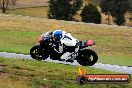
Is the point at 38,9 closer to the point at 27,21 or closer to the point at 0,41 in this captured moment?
the point at 27,21

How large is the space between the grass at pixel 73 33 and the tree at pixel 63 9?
686 inches

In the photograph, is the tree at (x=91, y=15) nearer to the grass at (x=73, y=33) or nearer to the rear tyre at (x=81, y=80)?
the grass at (x=73, y=33)

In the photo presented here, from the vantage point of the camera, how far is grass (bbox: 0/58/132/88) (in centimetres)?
1823

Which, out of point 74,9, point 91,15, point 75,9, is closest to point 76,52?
point 91,15

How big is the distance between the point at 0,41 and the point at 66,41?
66.1ft

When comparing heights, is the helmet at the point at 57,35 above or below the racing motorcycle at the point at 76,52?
above

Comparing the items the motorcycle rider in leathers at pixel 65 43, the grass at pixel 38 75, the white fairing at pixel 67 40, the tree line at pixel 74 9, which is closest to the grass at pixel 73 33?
the grass at pixel 38 75

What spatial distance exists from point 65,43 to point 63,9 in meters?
52.0

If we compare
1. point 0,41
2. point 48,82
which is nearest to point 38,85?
point 48,82

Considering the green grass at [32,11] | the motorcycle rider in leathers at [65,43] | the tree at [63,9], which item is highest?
the motorcycle rider in leathers at [65,43]

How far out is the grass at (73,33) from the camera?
37750 millimetres

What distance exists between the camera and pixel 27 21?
4947 cm

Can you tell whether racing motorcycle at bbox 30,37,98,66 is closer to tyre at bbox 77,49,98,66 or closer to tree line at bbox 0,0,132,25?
tyre at bbox 77,49,98,66

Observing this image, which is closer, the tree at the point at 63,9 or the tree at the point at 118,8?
the tree at the point at 63,9
